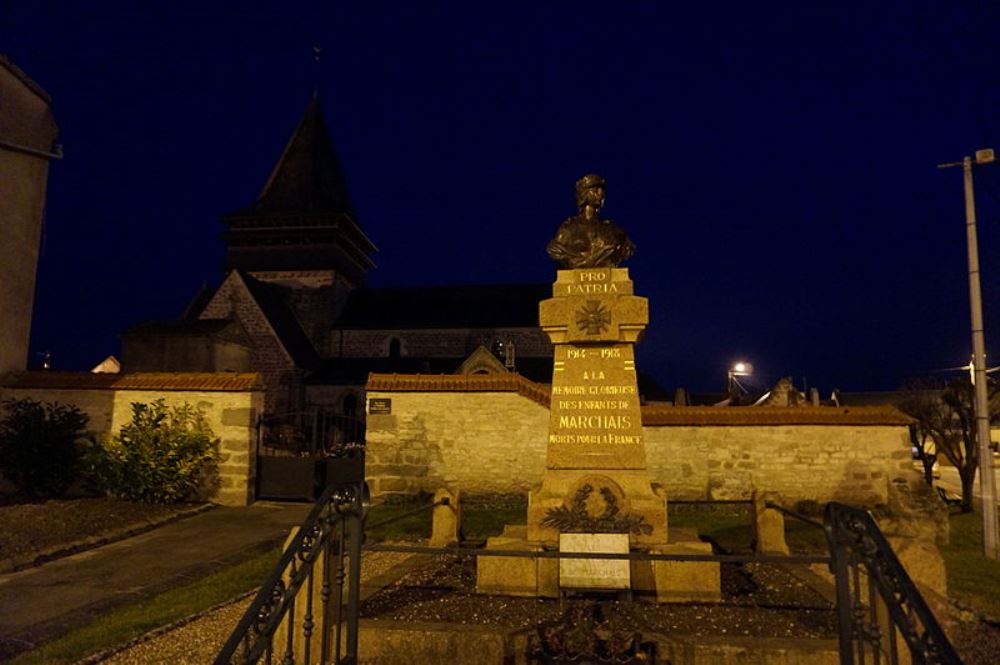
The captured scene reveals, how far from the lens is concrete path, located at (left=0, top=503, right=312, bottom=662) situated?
17.0ft

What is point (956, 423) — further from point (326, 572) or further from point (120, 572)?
point (120, 572)

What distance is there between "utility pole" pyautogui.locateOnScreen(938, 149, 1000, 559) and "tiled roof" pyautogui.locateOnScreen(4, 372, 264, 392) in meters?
11.8

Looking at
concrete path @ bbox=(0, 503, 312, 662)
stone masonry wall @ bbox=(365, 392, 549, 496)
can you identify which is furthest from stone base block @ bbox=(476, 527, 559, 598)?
stone masonry wall @ bbox=(365, 392, 549, 496)

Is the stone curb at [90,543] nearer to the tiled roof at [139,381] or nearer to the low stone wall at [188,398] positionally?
the low stone wall at [188,398]

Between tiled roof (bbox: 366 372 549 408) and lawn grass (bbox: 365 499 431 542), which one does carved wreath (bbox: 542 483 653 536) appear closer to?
lawn grass (bbox: 365 499 431 542)

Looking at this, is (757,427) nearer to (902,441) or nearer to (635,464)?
(902,441)

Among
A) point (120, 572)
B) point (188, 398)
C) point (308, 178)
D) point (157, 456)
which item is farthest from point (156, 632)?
point (308, 178)

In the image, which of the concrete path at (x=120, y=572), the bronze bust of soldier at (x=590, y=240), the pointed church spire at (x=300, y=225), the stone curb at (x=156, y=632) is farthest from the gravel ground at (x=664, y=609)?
the pointed church spire at (x=300, y=225)

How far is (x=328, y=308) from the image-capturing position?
32531 mm

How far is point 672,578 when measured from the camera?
5.12m

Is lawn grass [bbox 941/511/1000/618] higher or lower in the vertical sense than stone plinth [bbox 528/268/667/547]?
lower

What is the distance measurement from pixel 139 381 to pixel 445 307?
2190 cm

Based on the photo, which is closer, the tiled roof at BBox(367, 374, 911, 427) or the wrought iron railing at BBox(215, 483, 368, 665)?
the wrought iron railing at BBox(215, 483, 368, 665)

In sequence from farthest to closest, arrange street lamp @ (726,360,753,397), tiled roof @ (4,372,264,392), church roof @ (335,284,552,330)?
church roof @ (335,284,552,330)
street lamp @ (726,360,753,397)
tiled roof @ (4,372,264,392)
